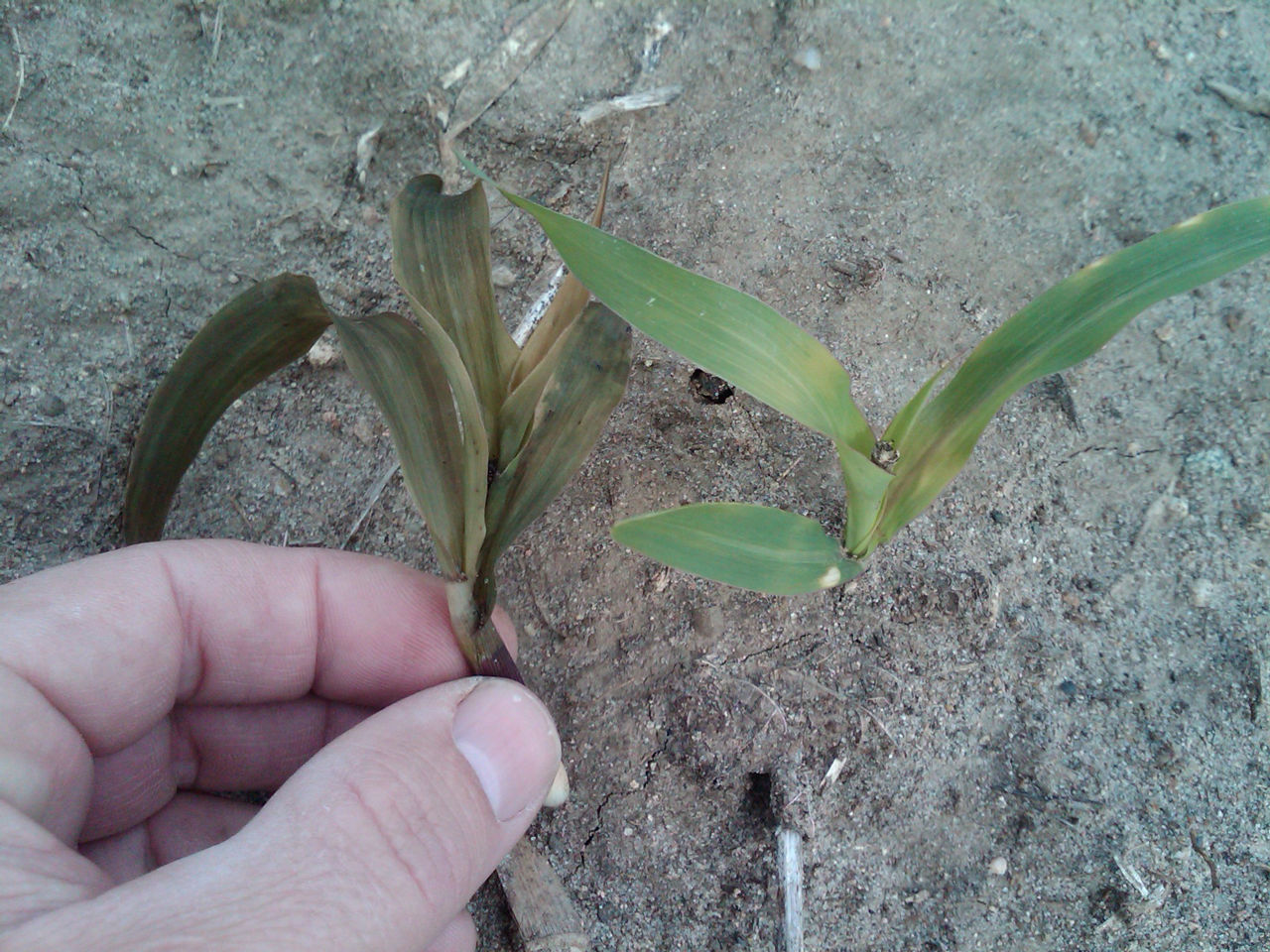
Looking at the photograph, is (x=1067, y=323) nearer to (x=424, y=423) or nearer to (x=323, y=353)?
(x=424, y=423)

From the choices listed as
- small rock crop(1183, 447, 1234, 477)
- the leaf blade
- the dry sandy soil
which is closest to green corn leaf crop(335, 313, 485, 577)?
the leaf blade

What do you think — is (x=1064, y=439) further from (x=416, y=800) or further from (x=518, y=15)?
(x=518, y=15)

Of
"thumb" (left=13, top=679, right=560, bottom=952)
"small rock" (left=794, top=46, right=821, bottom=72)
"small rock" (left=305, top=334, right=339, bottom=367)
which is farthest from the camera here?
"small rock" (left=794, top=46, right=821, bottom=72)

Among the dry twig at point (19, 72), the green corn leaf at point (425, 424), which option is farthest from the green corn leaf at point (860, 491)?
the dry twig at point (19, 72)

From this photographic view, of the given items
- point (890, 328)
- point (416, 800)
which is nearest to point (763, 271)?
point (890, 328)

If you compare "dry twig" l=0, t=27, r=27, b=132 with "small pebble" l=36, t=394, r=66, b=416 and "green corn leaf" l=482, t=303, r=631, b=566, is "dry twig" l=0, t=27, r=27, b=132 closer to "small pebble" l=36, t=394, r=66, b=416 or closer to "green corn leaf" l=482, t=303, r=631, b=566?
"small pebble" l=36, t=394, r=66, b=416

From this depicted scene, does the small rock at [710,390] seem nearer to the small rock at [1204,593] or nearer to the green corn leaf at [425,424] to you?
the green corn leaf at [425,424]
